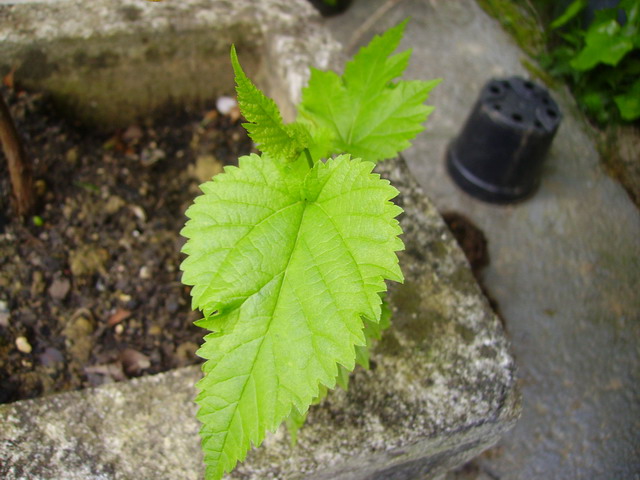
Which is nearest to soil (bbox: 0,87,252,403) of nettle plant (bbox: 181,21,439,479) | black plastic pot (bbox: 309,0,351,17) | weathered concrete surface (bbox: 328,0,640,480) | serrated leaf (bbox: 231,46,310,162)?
nettle plant (bbox: 181,21,439,479)

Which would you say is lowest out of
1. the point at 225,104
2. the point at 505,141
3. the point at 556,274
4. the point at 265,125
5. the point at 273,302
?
the point at 556,274

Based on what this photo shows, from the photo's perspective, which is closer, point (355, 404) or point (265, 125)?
point (265, 125)

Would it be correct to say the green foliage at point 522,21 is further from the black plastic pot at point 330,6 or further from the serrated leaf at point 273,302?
the serrated leaf at point 273,302

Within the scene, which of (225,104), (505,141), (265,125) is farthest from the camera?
(505,141)

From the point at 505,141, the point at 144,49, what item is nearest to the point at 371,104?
the point at 144,49

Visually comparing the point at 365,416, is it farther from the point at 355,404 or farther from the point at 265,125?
the point at 265,125

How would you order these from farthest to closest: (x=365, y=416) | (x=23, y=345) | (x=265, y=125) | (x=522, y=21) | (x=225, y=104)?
(x=522, y=21) → (x=225, y=104) → (x=23, y=345) → (x=365, y=416) → (x=265, y=125)

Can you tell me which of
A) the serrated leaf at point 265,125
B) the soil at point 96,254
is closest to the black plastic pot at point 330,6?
the soil at point 96,254
